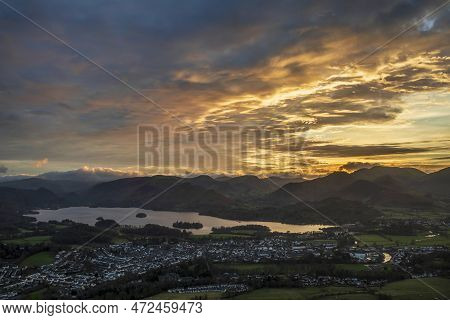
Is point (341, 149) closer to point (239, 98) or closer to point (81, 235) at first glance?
point (239, 98)

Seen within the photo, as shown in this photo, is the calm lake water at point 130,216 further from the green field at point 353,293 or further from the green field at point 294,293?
the green field at point 294,293

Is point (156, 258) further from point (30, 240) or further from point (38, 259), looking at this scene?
point (30, 240)

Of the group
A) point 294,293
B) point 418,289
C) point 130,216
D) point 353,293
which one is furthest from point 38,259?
point 130,216

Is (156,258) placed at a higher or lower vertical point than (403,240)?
lower

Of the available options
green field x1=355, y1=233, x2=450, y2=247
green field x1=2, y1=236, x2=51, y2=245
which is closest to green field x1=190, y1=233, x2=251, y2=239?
green field x1=355, y1=233, x2=450, y2=247

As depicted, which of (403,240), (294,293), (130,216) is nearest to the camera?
(294,293)

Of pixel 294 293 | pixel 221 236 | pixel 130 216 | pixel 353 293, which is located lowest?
pixel 221 236

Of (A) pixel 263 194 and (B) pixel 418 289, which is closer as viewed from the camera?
(B) pixel 418 289

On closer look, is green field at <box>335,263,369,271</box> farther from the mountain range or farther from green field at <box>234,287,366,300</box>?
the mountain range
